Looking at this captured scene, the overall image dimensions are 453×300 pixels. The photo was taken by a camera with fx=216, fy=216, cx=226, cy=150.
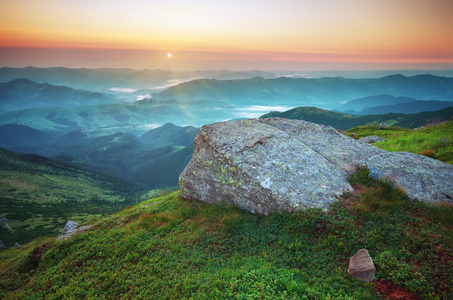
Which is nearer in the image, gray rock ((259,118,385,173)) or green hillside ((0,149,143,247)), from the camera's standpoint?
gray rock ((259,118,385,173))

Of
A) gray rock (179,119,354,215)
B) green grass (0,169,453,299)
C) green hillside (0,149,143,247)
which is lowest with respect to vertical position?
green hillside (0,149,143,247)

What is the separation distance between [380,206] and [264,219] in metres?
6.08

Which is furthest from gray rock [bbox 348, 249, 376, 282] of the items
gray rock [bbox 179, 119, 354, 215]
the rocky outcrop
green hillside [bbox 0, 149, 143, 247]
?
green hillside [bbox 0, 149, 143, 247]

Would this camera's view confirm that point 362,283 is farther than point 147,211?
No

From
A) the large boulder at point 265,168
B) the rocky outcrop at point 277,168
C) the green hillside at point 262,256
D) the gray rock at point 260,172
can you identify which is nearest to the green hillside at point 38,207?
the green hillside at point 262,256

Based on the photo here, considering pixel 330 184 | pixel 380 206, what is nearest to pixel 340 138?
pixel 330 184

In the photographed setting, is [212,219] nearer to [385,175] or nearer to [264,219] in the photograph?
[264,219]

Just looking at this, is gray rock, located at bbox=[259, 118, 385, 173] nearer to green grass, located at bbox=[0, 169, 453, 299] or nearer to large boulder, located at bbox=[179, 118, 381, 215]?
large boulder, located at bbox=[179, 118, 381, 215]

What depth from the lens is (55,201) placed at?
172125 millimetres

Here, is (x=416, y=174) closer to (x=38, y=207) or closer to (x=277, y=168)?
(x=277, y=168)

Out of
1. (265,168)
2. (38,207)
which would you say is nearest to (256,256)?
(265,168)

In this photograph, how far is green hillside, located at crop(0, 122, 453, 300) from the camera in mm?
8227

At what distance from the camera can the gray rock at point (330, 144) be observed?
1587 centimetres

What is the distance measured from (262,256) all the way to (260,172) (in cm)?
509
